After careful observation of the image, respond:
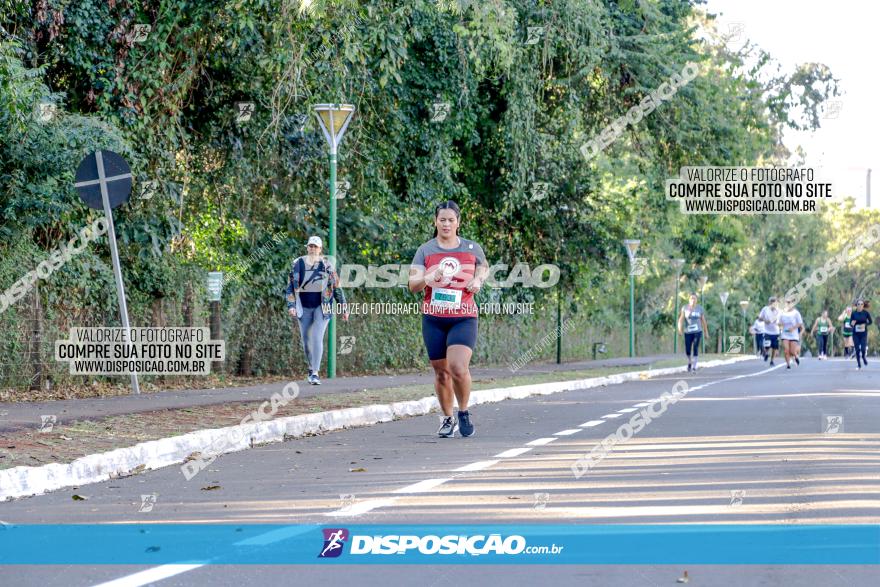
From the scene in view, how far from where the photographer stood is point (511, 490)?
9.71 meters

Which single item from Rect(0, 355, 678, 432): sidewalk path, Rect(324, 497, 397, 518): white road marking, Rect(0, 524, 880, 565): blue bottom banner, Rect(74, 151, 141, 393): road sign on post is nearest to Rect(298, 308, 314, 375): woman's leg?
Rect(0, 355, 678, 432): sidewalk path

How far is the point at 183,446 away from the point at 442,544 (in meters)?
5.84

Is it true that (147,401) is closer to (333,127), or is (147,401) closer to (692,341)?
(333,127)

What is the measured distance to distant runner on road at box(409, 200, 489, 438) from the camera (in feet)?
45.8

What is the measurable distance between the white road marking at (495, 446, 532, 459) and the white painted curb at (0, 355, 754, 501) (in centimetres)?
256

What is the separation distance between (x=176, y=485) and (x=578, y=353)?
39.5 m

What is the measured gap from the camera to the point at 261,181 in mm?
26094

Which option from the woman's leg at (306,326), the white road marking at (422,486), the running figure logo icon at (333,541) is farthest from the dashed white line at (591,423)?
the running figure logo icon at (333,541)

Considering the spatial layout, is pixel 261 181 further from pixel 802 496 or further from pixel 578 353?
pixel 578 353

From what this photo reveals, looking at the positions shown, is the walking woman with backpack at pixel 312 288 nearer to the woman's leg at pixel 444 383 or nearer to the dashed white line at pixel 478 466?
the woman's leg at pixel 444 383

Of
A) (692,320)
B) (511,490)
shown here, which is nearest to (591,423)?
(511,490)

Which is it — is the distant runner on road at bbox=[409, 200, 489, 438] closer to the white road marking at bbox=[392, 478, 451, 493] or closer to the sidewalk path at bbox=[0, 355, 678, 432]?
the sidewalk path at bbox=[0, 355, 678, 432]

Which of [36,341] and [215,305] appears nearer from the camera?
[36,341]
